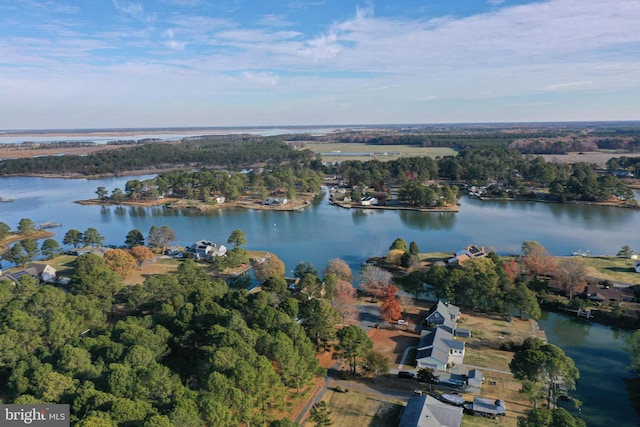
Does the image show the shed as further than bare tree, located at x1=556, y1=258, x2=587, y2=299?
No

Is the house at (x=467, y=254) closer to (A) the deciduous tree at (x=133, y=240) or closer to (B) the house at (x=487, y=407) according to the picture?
(B) the house at (x=487, y=407)

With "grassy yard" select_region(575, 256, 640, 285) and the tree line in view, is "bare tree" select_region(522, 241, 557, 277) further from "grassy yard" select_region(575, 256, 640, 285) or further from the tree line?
the tree line

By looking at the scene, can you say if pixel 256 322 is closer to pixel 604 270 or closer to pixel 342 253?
pixel 342 253

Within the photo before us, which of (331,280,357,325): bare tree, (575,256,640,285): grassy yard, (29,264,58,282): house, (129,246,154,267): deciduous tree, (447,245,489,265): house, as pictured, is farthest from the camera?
(129,246,154,267): deciduous tree

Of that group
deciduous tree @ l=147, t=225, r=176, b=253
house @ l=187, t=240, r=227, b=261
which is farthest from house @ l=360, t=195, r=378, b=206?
deciduous tree @ l=147, t=225, r=176, b=253

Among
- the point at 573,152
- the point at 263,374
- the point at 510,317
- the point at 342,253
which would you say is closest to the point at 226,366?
the point at 263,374

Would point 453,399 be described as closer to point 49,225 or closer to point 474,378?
point 474,378
